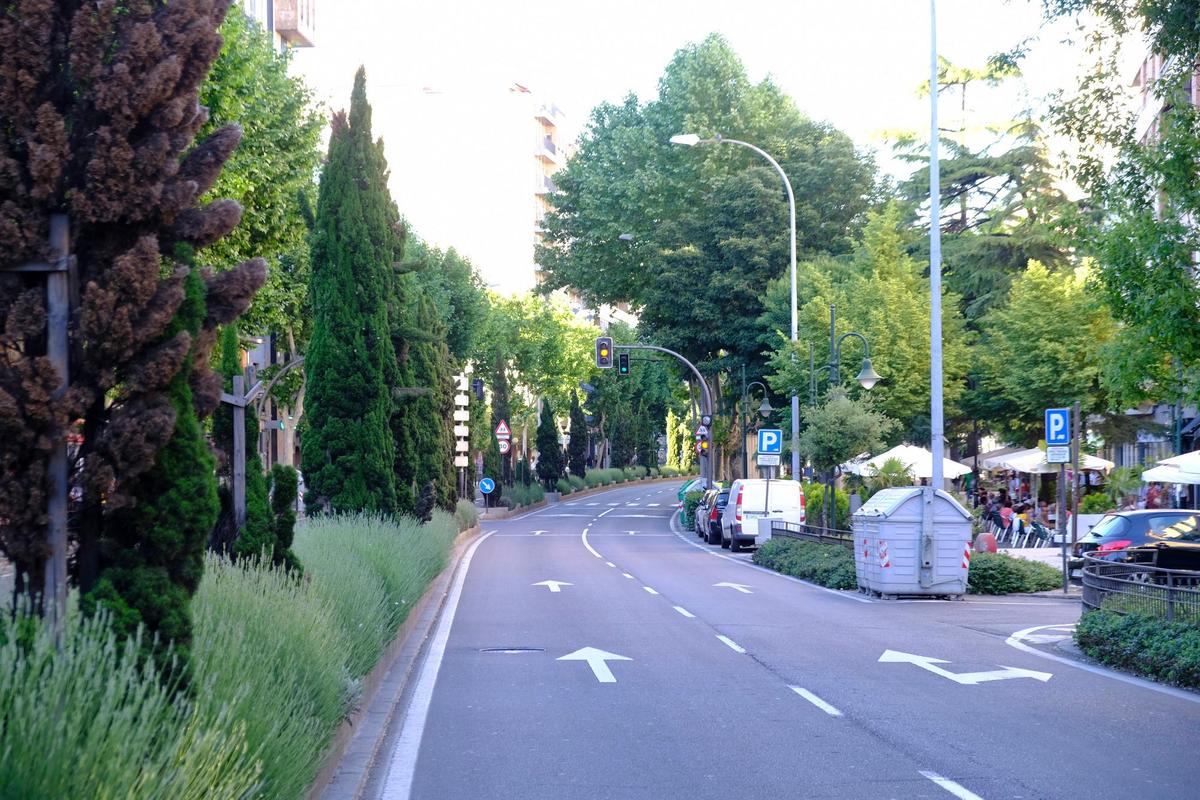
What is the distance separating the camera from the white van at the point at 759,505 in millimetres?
39125

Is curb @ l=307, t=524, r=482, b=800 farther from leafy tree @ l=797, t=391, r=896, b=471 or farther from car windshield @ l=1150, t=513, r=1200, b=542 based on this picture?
leafy tree @ l=797, t=391, r=896, b=471

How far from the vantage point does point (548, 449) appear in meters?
83.2

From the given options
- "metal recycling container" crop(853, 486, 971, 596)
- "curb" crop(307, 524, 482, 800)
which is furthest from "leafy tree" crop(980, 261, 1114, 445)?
"curb" crop(307, 524, 482, 800)

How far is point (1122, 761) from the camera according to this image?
9.62 meters

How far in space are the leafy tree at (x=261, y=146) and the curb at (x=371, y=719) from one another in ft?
29.7

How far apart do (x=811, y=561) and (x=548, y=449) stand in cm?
5461

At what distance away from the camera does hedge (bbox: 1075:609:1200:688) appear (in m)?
13.5

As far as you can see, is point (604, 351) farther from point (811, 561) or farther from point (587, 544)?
point (811, 561)

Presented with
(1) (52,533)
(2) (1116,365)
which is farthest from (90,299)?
(2) (1116,365)

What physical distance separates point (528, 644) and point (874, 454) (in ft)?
84.5

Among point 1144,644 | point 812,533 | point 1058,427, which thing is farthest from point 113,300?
point 812,533

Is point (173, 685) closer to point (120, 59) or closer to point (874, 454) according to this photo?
point (120, 59)

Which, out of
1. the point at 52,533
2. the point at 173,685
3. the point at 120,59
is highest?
the point at 120,59

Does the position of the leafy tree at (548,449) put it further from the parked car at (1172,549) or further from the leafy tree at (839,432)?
the parked car at (1172,549)
